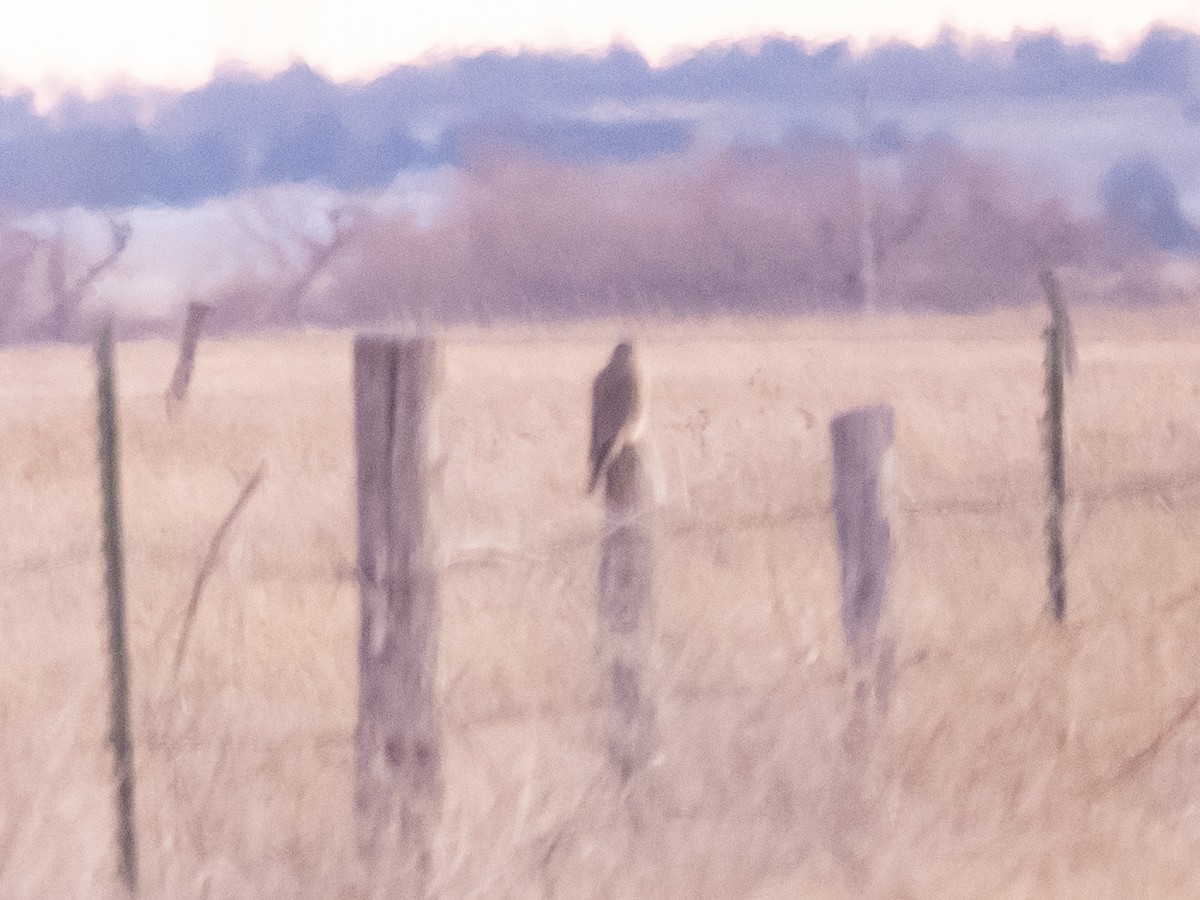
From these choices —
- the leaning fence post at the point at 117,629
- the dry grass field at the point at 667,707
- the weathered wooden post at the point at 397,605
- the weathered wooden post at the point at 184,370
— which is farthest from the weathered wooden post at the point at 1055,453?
the weathered wooden post at the point at 184,370

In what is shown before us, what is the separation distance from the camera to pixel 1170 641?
15.3ft

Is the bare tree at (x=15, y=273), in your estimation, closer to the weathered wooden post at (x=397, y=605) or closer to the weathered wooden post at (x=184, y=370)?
the weathered wooden post at (x=184, y=370)

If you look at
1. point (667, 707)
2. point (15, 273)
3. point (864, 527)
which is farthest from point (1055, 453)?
point (15, 273)

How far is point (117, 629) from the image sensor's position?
297cm

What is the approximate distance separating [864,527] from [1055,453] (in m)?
2.10

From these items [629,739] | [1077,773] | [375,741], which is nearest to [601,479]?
[629,739]

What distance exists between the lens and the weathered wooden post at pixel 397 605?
2812mm

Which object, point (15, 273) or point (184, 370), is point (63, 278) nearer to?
point (15, 273)

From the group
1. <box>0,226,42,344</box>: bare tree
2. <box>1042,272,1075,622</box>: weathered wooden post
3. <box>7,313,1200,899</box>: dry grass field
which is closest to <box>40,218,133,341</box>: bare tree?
<box>0,226,42,344</box>: bare tree

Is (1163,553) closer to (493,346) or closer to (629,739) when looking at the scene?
(629,739)

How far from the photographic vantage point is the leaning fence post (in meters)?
2.91

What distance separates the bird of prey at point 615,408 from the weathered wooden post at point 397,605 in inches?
26.9

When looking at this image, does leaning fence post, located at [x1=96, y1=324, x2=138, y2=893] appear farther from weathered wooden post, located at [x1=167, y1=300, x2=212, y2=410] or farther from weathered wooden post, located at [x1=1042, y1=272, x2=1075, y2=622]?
weathered wooden post, located at [x1=167, y1=300, x2=212, y2=410]

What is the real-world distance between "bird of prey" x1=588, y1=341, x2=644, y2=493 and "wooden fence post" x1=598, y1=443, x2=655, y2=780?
0.09 ft
